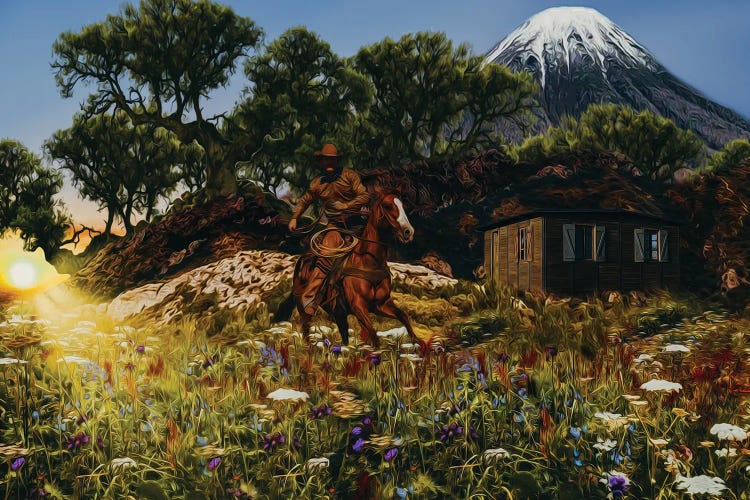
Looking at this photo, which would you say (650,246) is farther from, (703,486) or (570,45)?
(570,45)

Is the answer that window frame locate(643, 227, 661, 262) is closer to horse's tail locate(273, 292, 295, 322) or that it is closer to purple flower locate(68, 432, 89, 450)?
horse's tail locate(273, 292, 295, 322)

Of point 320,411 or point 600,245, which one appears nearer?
point 320,411

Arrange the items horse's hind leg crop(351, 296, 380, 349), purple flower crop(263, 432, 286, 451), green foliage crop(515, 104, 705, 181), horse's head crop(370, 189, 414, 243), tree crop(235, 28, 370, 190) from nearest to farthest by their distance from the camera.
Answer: purple flower crop(263, 432, 286, 451) < horse's head crop(370, 189, 414, 243) < horse's hind leg crop(351, 296, 380, 349) < tree crop(235, 28, 370, 190) < green foliage crop(515, 104, 705, 181)

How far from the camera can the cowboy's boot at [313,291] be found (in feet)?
31.9

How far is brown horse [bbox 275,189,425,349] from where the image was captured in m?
9.09

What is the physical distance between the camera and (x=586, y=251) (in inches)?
576

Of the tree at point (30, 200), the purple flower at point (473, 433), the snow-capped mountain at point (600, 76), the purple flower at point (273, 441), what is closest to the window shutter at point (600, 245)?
the purple flower at point (473, 433)

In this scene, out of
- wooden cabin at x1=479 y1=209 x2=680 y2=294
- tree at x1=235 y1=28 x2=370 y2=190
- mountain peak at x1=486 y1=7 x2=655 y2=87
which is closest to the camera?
wooden cabin at x1=479 y1=209 x2=680 y2=294

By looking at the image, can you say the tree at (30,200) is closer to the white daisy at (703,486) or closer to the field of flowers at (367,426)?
the field of flowers at (367,426)

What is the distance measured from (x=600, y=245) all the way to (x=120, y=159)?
14.7 meters

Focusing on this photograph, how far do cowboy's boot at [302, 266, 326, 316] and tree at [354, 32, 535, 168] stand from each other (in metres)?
14.4

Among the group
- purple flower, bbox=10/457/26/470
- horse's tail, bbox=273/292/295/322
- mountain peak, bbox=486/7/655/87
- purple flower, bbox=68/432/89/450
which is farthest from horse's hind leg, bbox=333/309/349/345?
mountain peak, bbox=486/7/655/87

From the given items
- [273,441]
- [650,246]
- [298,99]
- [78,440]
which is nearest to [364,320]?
[273,441]

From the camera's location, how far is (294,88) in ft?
63.7
